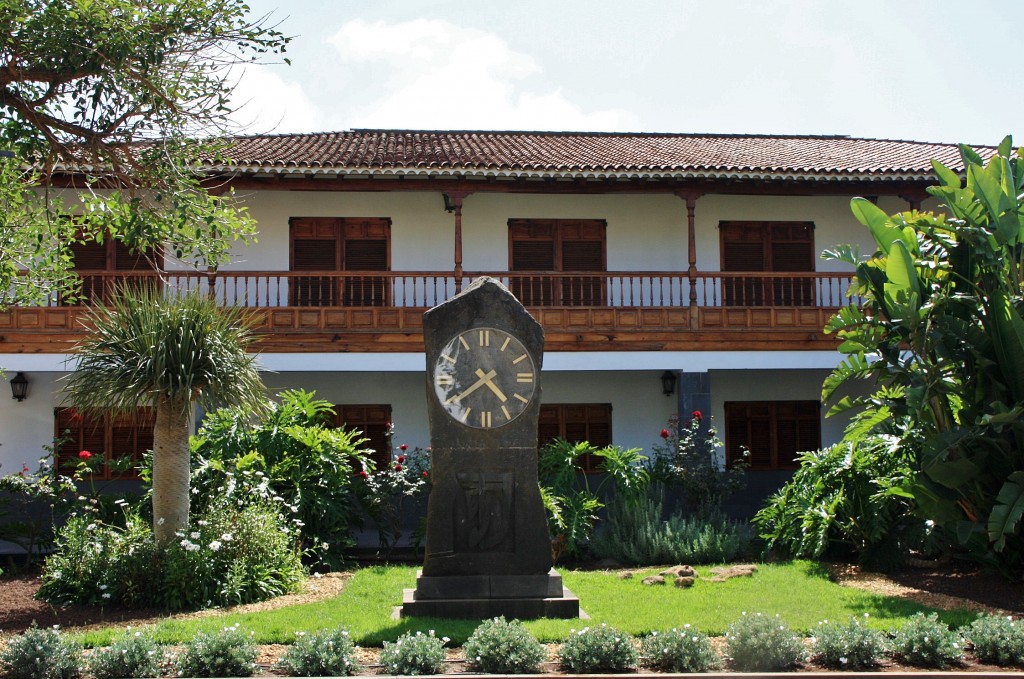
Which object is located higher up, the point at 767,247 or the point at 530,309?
the point at 767,247

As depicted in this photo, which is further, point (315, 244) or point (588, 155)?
point (588, 155)

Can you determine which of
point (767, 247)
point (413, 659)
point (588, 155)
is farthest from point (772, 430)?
point (413, 659)

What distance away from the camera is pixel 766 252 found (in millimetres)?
19438

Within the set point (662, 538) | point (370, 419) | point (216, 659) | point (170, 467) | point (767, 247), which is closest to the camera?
point (216, 659)

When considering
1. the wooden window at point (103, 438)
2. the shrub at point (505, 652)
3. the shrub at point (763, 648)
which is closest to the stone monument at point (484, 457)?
the shrub at point (505, 652)

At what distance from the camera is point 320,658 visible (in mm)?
6602

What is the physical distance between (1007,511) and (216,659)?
264 inches

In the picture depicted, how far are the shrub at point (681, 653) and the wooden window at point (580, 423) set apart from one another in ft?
39.2

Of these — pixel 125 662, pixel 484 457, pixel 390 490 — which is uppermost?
pixel 484 457

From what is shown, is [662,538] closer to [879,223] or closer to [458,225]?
[879,223]

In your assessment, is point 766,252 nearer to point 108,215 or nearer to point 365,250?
point 365,250

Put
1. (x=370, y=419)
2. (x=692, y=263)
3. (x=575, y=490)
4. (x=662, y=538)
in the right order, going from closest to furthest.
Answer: (x=662, y=538), (x=575, y=490), (x=692, y=263), (x=370, y=419)

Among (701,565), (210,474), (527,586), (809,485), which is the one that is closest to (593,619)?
(527,586)

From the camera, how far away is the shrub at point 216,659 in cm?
657
